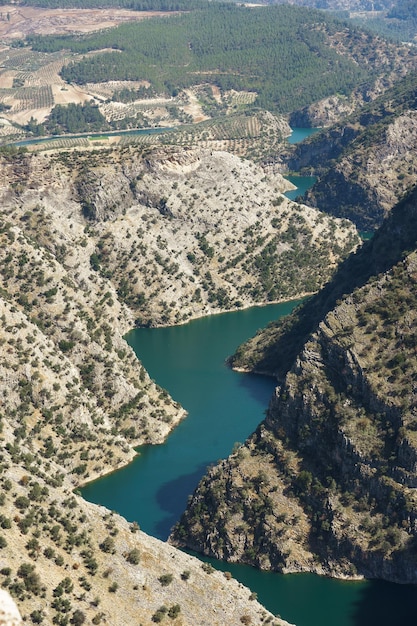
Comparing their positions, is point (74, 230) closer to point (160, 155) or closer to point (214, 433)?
point (160, 155)

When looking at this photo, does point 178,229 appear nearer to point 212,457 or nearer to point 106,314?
point 106,314

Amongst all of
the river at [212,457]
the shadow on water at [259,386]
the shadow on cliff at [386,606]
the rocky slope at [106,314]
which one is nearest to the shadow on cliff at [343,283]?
the shadow on water at [259,386]

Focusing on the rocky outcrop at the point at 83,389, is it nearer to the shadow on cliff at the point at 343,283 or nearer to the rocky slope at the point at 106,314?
the rocky slope at the point at 106,314

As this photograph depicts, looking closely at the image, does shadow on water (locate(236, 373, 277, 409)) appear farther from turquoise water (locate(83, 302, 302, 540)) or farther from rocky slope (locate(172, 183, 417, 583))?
rocky slope (locate(172, 183, 417, 583))

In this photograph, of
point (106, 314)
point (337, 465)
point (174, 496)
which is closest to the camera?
point (337, 465)

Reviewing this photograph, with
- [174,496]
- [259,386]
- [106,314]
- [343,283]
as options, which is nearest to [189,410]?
[259,386]
